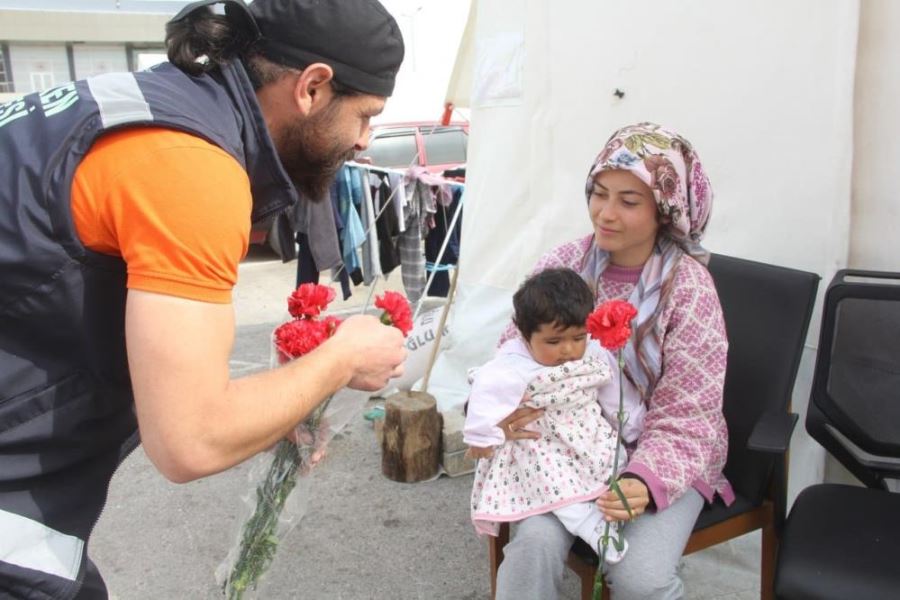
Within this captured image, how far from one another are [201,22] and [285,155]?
0.25 metres

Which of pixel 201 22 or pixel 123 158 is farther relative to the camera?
pixel 201 22

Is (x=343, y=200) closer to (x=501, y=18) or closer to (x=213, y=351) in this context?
(x=501, y=18)

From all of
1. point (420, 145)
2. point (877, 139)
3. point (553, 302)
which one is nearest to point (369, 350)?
point (553, 302)

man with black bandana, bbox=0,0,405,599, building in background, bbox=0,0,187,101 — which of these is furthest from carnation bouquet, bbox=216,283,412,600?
building in background, bbox=0,0,187,101

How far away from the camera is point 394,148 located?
896 centimetres

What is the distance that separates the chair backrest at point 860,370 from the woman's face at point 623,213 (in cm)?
62

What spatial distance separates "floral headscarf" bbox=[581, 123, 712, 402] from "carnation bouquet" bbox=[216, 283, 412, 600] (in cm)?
100

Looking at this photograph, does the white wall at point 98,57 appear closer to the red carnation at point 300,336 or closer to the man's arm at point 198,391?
the red carnation at point 300,336

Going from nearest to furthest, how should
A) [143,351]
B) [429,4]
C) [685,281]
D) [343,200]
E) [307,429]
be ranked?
A: [143,351] < [307,429] < [685,281] < [343,200] < [429,4]

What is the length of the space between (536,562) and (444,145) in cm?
774

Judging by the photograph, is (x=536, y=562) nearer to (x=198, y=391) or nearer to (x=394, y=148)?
(x=198, y=391)

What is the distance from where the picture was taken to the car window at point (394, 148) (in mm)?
8781

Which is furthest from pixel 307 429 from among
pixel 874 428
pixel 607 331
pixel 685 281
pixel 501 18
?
pixel 501 18

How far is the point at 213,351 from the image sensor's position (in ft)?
3.32
